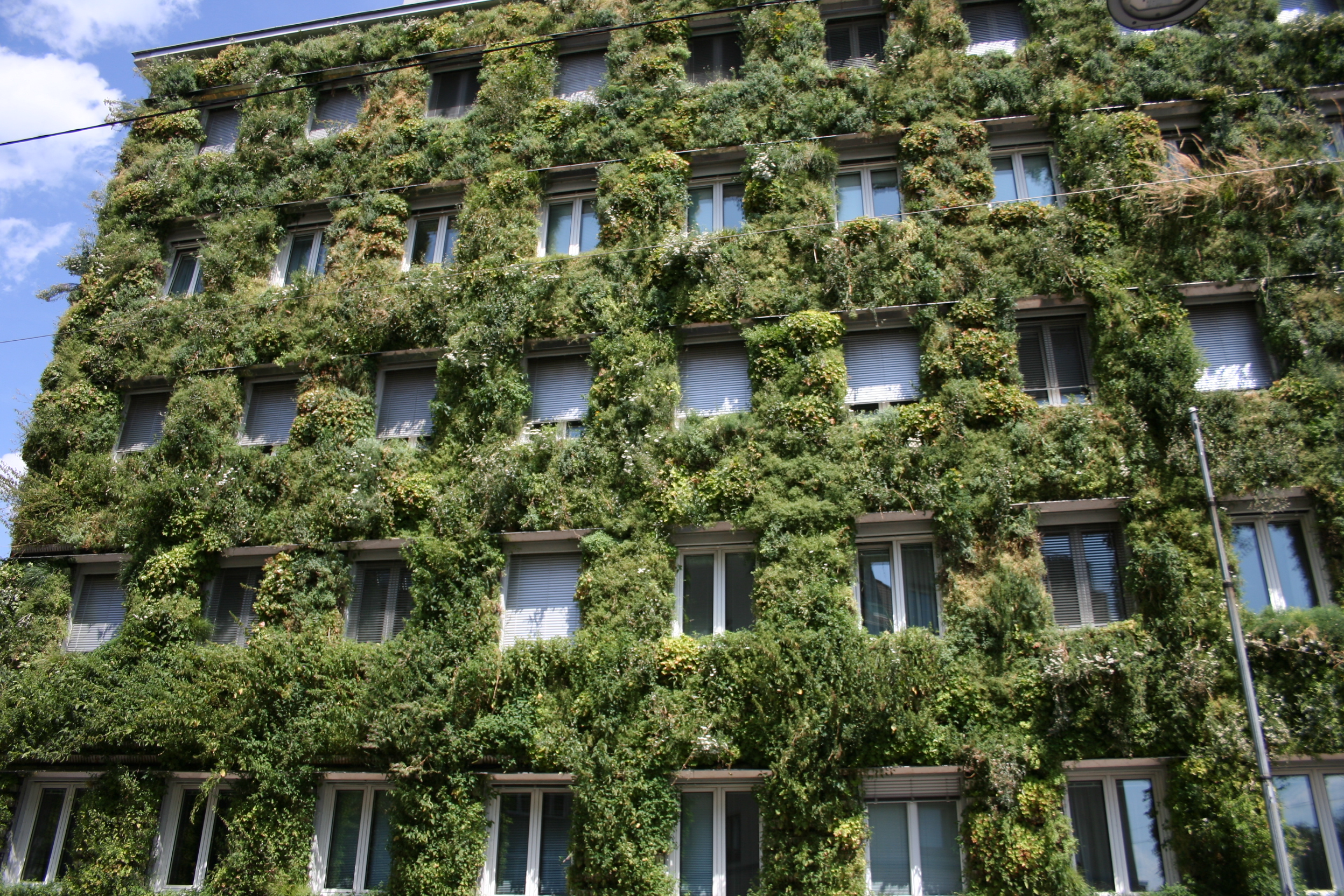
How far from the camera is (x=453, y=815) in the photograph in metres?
14.8

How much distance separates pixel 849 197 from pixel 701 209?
3.02 meters

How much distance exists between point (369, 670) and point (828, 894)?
8.22 meters

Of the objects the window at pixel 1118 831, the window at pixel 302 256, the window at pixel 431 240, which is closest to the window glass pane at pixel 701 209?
the window at pixel 431 240

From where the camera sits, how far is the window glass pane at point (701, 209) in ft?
63.4

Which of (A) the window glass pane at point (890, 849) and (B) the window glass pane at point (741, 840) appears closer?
(A) the window glass pane at point (890, 849)

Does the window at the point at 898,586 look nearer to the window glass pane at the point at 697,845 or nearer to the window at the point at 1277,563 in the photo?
the window glass pane at the point at 697,845

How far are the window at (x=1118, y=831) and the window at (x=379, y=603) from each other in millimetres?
11576

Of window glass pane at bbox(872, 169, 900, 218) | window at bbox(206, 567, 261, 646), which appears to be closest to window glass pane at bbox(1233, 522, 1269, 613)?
window glass pane at bbox(872, 169, 900, 218)

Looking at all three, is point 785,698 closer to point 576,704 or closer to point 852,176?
point 576,704

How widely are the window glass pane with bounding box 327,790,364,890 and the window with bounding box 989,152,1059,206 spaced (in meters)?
16.0

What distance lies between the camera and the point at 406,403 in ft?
62.9

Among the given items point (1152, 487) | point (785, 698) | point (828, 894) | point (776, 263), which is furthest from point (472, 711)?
point (1152, 487)

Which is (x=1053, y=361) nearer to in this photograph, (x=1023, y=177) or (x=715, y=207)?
(x=1023, y=177)

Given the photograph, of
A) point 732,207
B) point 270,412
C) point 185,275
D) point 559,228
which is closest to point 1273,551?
point 732,207
